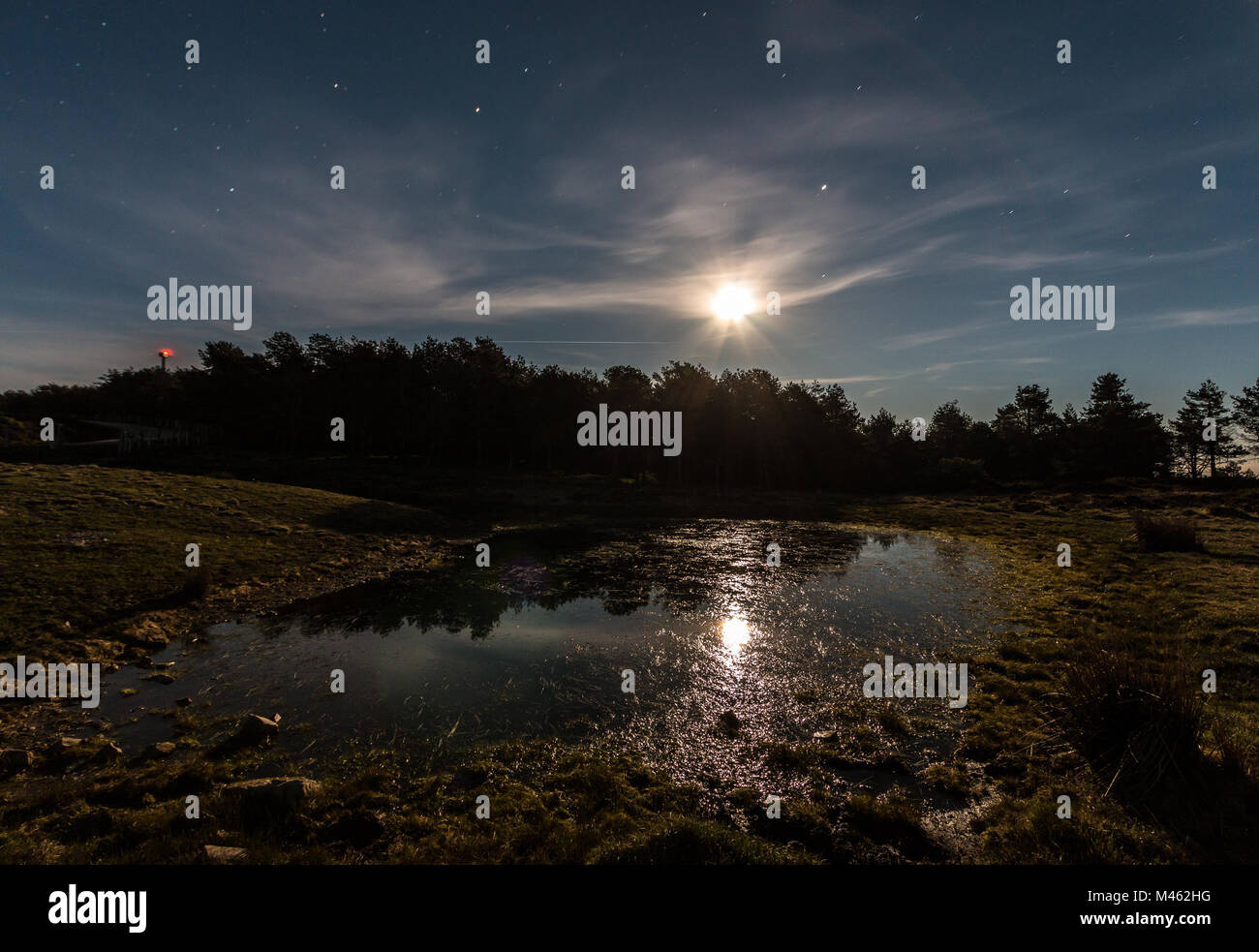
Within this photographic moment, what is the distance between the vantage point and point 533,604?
21.2m

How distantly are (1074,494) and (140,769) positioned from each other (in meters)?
83.2

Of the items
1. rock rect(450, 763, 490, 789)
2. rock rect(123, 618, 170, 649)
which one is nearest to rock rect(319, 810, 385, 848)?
rock rect(450, 763, 490, 789)

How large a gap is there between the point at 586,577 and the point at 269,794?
62.4 ft

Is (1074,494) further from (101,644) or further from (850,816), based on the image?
(101,644)

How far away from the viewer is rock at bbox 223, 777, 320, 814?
299 inches

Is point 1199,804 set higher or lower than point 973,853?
higher

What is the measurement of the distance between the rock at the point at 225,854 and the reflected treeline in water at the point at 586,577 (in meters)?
10.7

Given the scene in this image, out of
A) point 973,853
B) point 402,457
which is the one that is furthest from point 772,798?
point 402,457

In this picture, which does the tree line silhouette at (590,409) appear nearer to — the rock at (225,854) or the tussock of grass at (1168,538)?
the tussock of grass at (1168,538)

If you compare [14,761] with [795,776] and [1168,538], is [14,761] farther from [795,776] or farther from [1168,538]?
[1168,538]

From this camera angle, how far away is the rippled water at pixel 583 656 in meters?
11.1

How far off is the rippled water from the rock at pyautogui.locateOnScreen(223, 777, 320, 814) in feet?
7.26

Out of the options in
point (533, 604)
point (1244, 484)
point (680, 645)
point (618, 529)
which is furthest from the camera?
point (1244, 484)

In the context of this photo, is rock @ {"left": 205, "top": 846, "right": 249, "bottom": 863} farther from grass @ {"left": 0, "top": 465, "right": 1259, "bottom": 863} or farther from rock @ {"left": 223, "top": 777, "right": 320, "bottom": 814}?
rock @ {"left": 223, "top": 777, "right": 320, "bottom": 814}
